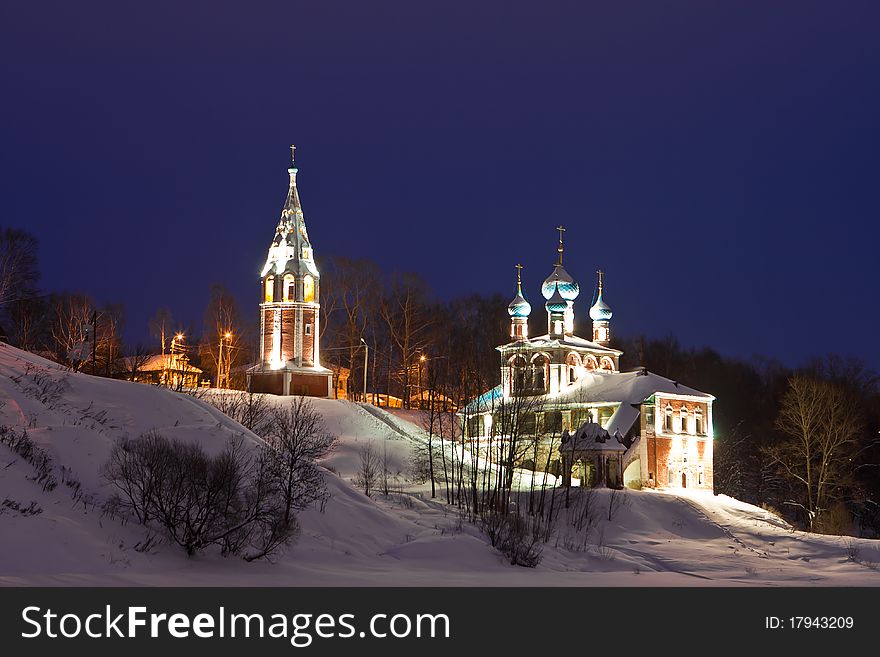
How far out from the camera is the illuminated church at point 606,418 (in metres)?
46.9

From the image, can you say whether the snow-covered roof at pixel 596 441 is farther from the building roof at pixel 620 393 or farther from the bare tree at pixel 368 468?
the bare tree at pixel 368 468

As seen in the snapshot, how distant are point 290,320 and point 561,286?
14.4 metres

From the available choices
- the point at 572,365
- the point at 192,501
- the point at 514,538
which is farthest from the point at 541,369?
the point at 192,501

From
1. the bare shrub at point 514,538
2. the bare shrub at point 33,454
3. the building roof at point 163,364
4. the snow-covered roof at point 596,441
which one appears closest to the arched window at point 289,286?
the building roof at point 163,364

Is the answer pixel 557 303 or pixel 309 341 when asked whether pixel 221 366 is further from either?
pixel 557 303

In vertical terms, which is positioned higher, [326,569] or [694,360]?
[694,360]

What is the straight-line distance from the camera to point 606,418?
2045 inches

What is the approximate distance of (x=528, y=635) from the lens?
44.9 ft

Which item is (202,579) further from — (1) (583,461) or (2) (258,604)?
(1) (583,461)

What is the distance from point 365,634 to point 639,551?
21.5 m

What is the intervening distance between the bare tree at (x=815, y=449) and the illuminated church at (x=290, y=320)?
73.7 feet

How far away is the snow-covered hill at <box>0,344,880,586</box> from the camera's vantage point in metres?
18.8

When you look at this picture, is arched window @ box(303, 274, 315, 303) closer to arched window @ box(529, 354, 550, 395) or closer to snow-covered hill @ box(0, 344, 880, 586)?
arched window @ box(529, 354, 550, 395)

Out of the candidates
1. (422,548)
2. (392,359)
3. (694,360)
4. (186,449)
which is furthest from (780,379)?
(186,449)
